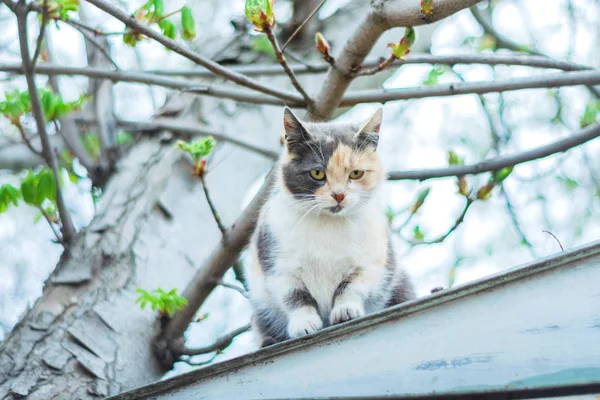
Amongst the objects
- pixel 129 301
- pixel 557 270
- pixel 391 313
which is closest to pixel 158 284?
pixel 129 301

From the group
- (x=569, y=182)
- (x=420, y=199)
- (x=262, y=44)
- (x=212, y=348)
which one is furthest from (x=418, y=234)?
(x=569, y=182)

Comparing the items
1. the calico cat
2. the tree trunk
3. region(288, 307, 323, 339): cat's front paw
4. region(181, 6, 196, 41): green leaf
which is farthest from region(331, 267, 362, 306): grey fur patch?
region(181, 6, 196, 41): green leaf

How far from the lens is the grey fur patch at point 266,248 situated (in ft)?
8.69

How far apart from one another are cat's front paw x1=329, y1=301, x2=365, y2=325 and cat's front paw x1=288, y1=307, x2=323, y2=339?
60 millimetres

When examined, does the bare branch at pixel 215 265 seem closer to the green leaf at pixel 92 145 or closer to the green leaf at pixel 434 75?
the green leaf at pixel 434 75

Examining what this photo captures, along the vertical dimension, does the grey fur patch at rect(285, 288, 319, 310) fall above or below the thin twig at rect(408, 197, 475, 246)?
below

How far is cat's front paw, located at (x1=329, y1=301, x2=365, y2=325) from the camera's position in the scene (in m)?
2.34

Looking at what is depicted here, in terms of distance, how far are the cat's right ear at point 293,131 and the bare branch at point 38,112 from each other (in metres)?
1.08

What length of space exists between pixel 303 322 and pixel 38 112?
1.52 metres

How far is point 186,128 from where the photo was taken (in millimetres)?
3672

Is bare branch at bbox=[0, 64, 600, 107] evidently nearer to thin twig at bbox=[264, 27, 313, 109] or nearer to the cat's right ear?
thin twig at bbox=[264, 27, 313, 109]

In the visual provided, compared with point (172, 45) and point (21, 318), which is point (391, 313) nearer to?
point (172, 45)

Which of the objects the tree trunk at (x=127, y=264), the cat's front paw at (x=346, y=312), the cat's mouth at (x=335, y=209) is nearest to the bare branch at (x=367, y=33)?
the cat's mouth at (x=335, y=209)

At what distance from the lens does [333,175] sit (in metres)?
2.63
